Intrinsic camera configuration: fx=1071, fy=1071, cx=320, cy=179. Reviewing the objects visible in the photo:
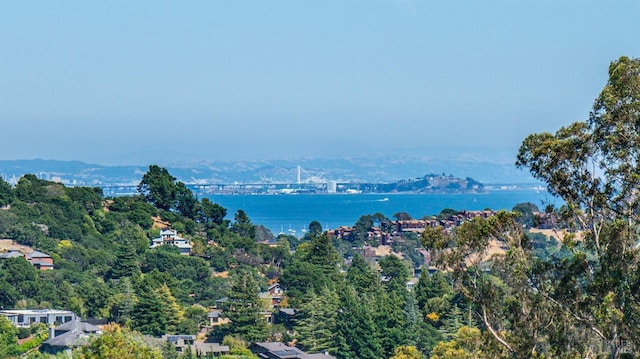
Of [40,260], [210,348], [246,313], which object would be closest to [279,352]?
[210,348]

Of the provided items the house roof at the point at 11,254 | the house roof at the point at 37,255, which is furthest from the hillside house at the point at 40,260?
the house roof at the point at 11,254

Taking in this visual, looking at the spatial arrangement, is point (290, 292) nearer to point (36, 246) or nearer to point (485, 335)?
point (36, 246)

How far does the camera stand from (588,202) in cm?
1196

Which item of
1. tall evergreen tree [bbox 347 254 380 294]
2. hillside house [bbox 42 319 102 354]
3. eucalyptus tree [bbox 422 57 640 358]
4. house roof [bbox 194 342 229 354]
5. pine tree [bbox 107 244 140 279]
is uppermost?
eucalyptus tree [bbox 422 57 640 358]

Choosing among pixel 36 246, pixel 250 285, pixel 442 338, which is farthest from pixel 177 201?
pixel 442 338

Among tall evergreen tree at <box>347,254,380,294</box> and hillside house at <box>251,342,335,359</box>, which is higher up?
tall evergreen tree at <box>347,254,380,294</box>

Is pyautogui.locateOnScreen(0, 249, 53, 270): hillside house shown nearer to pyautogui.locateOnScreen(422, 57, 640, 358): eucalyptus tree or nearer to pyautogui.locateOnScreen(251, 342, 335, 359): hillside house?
pyautogui.locateOnScreen(251, 342, 335, 359): hillside house

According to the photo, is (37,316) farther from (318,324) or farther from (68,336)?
(318,324)

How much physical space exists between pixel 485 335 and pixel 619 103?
3364 mm

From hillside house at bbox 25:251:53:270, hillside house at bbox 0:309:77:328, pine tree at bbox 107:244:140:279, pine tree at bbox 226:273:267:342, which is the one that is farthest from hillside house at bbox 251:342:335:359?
hillside house at bbox 25:251:53:270

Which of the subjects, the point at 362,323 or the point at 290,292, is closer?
the point at 362,323

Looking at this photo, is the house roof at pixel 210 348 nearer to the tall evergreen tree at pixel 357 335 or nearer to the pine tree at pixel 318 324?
the pine tree at pixel 318 324

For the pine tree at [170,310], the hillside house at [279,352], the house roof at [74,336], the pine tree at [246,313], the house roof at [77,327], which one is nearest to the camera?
the house roof at [74,336]

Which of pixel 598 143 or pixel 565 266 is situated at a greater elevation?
pixel 598 143
